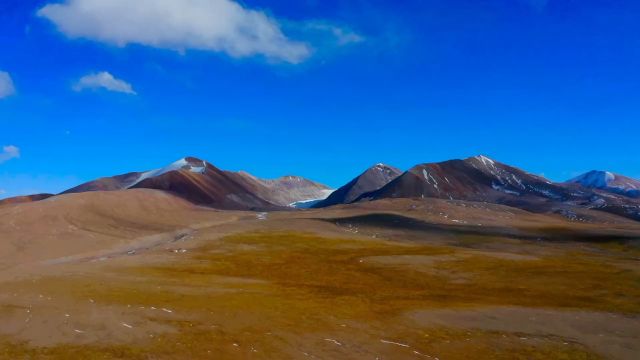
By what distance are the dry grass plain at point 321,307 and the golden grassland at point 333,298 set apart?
0.13 metres

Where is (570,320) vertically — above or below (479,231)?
below

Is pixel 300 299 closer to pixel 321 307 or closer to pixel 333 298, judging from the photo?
pixel 333 298

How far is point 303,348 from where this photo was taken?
31.7 meters

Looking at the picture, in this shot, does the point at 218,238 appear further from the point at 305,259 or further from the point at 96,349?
the point at 96,349

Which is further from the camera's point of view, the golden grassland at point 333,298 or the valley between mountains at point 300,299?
the valley between mountains at point 300,299

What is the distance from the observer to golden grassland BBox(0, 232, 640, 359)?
104ft

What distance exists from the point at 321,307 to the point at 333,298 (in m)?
6.04

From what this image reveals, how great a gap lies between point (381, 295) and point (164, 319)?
23.5 meters

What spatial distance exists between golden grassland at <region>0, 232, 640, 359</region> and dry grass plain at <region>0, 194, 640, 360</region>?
13cm

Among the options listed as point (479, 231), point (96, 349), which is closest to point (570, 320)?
point (96, 349)

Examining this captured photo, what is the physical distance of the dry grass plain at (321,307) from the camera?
104ft

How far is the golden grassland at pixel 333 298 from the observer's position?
3158 centimetres

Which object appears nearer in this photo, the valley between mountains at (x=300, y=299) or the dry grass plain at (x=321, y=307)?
the dry grass plain at (x=321, y=307)

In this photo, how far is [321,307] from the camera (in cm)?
4584
